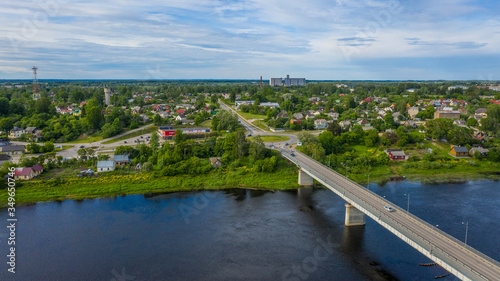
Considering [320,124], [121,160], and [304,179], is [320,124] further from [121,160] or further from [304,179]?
[121,160]

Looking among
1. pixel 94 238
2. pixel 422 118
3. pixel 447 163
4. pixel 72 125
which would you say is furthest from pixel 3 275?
pixel 422 118

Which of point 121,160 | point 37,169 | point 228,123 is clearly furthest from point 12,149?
point 228,123

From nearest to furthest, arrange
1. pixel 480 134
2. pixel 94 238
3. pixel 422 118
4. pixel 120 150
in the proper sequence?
pixel 94 238 → pixel 120 150 → pixel 480 134 → pixel 422 118

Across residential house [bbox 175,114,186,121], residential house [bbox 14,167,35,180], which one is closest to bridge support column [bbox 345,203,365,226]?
residential house [bbox 14,167,35,180]

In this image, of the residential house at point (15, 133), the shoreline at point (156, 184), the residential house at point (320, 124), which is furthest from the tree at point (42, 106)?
the residential house at point (320, 124)

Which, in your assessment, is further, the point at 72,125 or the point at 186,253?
the point at 72,125

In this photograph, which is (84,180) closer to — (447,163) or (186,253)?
(186,253)
